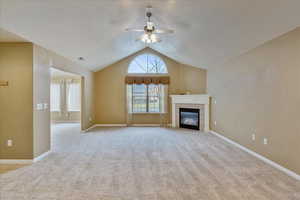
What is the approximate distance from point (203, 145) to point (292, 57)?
307 centimetres

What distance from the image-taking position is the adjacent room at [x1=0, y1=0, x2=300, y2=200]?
3.06 metres

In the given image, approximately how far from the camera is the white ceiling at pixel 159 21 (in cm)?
317

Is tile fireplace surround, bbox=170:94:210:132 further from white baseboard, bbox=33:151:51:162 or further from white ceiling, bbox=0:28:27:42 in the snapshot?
white ceiling, bbox=0:28:27:42

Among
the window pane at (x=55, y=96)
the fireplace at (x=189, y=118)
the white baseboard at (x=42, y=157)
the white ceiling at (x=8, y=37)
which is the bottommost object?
the white baseboard at (x=42, y=157)

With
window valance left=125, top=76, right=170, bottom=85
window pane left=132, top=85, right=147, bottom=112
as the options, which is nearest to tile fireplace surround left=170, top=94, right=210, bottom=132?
window valance left=125, top=76, right=170, bottom=85

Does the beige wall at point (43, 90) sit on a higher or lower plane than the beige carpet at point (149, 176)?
higher

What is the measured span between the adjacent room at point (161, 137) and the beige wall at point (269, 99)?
2 cm

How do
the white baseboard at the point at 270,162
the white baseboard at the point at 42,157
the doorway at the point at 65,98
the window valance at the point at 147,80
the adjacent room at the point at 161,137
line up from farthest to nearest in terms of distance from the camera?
the doorway at the point at 65,98
the window valance at the point at 147,80
the white baseboard at the point at 42,157
the white baseboard at the point at 270,162
the adjacent room at the point at 161,137

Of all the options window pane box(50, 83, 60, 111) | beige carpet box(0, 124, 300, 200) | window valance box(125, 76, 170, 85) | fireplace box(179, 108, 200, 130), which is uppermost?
window valance box(125, 76, 170, 85)

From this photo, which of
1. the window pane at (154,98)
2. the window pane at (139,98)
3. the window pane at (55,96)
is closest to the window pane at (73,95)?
the window pane at (55,96)

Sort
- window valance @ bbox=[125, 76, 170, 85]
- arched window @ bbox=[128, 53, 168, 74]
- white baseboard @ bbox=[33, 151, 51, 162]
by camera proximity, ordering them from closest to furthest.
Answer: white baseboard @ bbox=[33, 151, 51, 162]
window valance @ bbox=[125, 76, 170, 85]
arched window @ bbox=[128, 53, 168, 74]

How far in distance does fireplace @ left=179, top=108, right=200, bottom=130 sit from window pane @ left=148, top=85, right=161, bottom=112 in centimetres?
116

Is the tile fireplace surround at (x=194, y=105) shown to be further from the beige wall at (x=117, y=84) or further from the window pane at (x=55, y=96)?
the window pane at (x=55, y=96)

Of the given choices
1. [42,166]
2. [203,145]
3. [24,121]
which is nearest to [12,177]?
[42,166]
